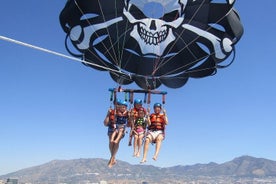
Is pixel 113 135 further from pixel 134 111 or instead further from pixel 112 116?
pixel 134 111

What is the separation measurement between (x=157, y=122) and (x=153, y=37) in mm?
4066

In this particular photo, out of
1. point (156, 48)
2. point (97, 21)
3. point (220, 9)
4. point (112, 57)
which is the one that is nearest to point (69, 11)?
point (97, 21)

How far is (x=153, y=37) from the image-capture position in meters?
15.8

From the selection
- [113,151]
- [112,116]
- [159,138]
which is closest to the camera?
[112,116]

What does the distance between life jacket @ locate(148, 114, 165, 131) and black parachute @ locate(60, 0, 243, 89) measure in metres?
1.75

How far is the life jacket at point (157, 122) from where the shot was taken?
13320 millimetres

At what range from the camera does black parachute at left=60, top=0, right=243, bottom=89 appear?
49.1 ft

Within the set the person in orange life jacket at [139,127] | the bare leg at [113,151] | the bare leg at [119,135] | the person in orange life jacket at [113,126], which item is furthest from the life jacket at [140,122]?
the bare leg at [113,151]

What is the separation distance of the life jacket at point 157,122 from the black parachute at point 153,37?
5.73 ft

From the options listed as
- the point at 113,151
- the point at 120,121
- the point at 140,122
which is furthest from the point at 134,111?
the point at 113,151

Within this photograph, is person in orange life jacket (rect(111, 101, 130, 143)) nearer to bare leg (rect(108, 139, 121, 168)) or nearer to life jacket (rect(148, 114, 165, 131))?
bare leg (rect(108, 139, 121, 168))

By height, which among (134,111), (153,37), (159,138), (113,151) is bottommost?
(113,151)

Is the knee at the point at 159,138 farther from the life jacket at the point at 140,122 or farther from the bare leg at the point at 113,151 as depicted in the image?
the bare leg at the point at 113,151

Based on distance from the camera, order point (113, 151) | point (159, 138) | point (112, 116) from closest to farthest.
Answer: point (112, 116)
point (113, 151)
point (159, 138)
